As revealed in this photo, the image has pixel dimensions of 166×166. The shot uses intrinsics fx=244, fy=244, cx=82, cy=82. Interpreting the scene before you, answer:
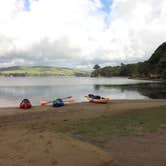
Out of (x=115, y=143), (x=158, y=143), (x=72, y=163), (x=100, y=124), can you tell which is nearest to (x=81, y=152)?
(x=72, y=163)

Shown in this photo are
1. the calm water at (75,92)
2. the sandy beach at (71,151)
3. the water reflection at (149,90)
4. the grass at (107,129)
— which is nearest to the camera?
the sandy beach at (71,151)

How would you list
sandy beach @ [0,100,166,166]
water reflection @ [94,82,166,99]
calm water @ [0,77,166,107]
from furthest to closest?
1. water reflection @ [94,82,166,99]
2. calm water @ [0,77,166,107]
3. sandy beach @ [0,100,166,166]

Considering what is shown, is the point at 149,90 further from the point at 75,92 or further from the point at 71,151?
the point at 71,151

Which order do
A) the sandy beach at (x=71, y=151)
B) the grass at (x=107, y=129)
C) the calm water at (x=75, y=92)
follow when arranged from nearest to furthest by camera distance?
the sandy beach at (x=71, y=151), the grass at (x=107, y=129), the calm water at (x=75, y=92)

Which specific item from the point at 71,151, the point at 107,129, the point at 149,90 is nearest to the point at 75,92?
the point at 149,90

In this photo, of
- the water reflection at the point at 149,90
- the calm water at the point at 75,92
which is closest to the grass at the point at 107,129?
the calm water at the point at 75,92

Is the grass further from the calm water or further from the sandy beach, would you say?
the calm water

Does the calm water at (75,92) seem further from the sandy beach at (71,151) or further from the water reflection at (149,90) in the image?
the sandy beach at (71,151)

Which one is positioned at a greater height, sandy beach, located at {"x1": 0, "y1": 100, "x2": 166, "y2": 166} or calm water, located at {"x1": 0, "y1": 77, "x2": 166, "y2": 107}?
sandy beach, located at {"x1": 0, "y1": 100, "x2": 166, "y2": 166}

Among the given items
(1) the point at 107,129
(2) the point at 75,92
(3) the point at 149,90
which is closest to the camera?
(1) the point at 107,129

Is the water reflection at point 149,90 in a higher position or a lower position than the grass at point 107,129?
lower

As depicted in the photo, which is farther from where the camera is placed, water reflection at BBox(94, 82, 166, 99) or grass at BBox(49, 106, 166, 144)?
water reflection at BBox(94, 82, 166, 99)

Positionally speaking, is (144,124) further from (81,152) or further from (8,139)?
(8,139)

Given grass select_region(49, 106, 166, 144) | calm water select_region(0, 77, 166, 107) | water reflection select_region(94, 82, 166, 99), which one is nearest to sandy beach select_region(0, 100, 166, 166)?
grass select_region(49, 106, 166, 144)
